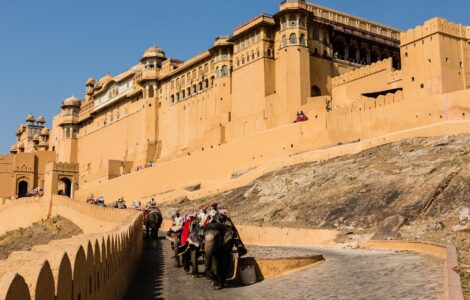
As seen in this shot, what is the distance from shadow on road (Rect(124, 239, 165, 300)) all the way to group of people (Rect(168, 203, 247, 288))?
2.30ft

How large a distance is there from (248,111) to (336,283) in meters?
34.8

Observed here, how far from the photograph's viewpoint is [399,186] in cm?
2267

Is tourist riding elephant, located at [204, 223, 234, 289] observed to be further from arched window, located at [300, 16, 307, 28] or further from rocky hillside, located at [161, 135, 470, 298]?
arched window, located at [300, 16, 307, 28]

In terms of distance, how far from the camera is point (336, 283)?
10.1 m

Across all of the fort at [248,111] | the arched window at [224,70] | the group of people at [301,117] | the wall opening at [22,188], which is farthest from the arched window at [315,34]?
the wall opening at [22,188]

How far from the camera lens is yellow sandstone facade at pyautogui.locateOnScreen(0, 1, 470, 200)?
32.4m

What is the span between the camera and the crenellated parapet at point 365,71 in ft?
121

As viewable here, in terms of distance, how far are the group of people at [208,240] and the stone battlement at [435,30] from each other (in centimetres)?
2303

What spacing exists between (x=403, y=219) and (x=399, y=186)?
334 cm

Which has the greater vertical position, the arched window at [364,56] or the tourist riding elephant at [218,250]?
the arched window at [364,56]

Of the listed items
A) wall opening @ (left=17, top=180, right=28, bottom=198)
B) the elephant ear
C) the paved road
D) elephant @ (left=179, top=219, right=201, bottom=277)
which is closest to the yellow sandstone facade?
wall opening @ (left=17, top=180, right=28, bottom=198)

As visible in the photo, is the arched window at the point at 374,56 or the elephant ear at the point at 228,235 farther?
the arched window at the point at 374,56

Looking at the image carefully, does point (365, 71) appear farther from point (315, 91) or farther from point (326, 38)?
point (326, 38)

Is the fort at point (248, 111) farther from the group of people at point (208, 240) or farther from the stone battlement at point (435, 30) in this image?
the group of people at point (208, 240)
